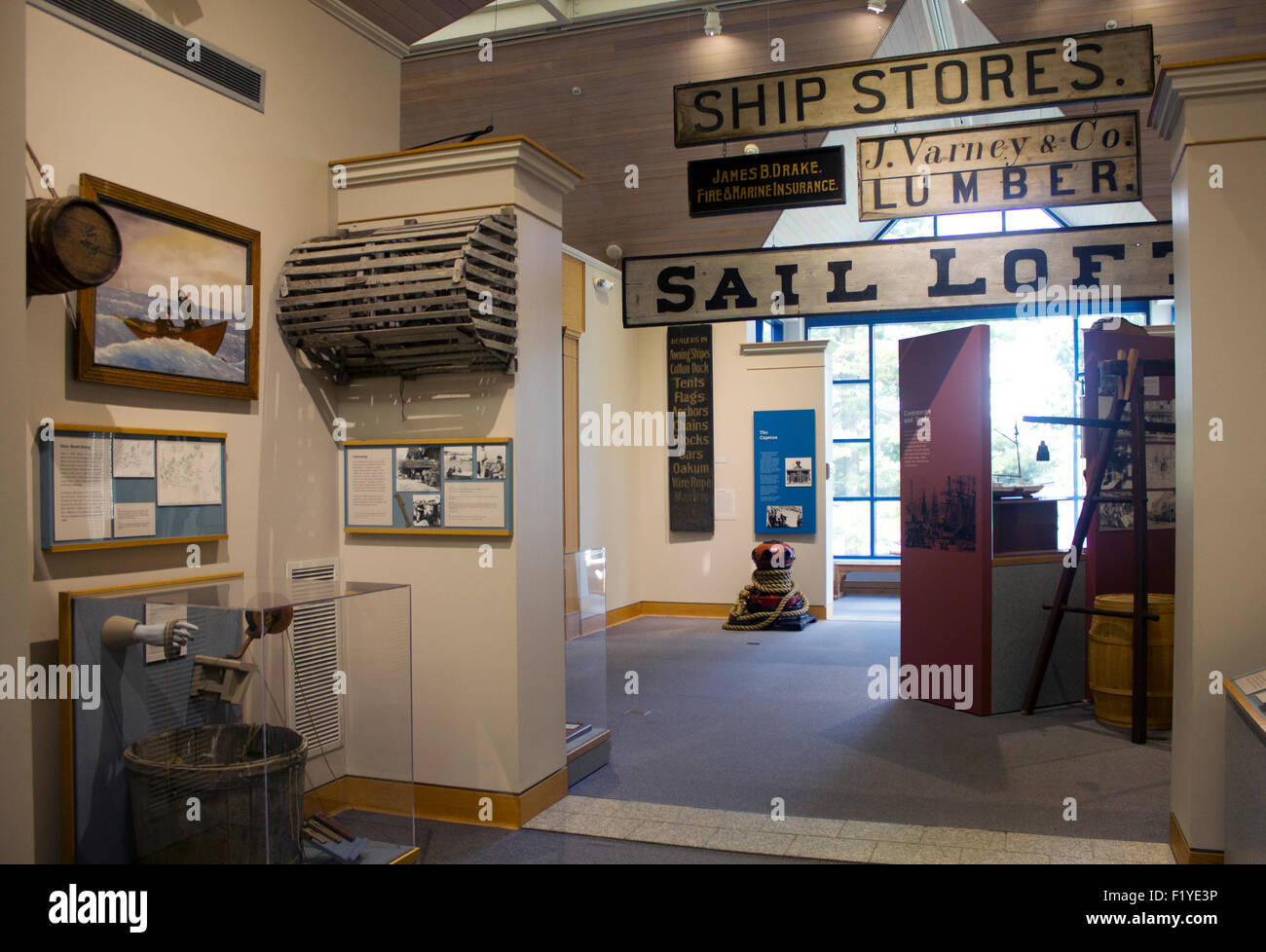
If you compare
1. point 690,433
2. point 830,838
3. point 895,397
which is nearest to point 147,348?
point 830,838

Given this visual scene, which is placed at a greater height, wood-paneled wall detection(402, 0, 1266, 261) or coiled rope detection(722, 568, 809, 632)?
wood-paneled wall detection(402, 0, 1266, 261)

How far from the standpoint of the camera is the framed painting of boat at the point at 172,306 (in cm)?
289

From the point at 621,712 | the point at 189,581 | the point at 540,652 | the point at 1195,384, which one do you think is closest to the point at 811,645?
the point at 621,712

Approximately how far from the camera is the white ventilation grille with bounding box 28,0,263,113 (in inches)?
114

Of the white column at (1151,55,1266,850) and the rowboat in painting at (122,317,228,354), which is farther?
the white column at (1151,55,1266,850)

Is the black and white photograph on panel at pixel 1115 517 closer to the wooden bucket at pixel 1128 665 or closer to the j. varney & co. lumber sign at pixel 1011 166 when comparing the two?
the wooden bucket at pixel 1128 665

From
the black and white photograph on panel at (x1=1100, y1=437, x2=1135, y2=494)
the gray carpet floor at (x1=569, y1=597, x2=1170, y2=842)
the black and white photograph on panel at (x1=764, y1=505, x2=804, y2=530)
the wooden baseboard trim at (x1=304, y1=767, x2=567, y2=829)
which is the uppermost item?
the black and white photograph on panel at (x1=1100, y1=437, x2=1135, y2=494)

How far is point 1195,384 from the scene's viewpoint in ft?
10.7

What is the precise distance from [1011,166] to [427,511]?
116 inches

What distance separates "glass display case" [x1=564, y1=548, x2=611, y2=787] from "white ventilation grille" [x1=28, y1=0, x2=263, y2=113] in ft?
7.84

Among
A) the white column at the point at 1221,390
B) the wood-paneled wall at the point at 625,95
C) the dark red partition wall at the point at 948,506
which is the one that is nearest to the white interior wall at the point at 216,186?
the white column at the point at 1221,390

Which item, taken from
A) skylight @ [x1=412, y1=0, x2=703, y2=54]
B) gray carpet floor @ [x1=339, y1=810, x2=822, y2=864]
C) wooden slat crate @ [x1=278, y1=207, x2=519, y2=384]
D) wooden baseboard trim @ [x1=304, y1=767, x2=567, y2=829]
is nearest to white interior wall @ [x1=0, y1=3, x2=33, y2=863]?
gray carpet floor @ [x1=339, y1=810, x2=822, y2=864]

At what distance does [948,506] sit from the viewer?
6188 millimetres

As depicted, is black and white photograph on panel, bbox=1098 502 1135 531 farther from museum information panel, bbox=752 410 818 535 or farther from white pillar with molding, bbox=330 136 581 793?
museum information panel, bbox=752 410 818 535
